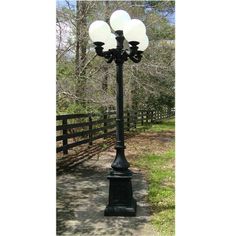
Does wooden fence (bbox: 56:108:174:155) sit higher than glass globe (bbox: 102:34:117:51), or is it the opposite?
glass globe (bbox: 102:34:117:51)

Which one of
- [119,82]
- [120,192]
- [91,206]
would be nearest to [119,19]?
[119,82]

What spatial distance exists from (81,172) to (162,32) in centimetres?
616

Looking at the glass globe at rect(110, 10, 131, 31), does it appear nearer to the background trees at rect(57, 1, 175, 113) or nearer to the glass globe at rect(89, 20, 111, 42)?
the glass globe at rect(89, 20, 111, 42)

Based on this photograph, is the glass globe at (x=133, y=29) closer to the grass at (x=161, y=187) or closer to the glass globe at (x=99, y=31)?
the glass globe at (x=99, y=31)

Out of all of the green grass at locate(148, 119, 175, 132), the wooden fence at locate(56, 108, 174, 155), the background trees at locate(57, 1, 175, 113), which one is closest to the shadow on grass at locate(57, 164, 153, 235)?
the wooden fence at locate(56, 108, 174, 155)

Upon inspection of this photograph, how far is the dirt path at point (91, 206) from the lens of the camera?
3.46 metres

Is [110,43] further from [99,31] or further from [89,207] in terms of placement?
[89,207]

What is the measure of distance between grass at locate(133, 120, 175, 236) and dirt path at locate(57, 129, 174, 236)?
96mm

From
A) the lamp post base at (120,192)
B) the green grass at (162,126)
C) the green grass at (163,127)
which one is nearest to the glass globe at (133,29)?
the lamp post base at (120,192)

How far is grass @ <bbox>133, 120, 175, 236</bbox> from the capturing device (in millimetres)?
3616

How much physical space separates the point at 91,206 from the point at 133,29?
2048mm

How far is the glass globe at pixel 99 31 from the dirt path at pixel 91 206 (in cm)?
190
